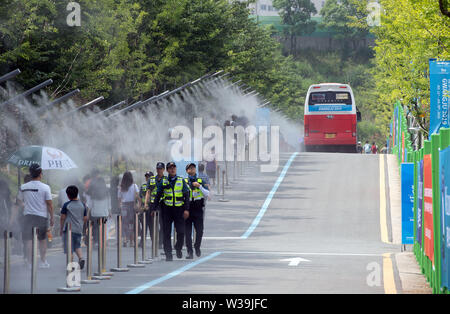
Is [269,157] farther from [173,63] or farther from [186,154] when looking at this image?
[186,154]

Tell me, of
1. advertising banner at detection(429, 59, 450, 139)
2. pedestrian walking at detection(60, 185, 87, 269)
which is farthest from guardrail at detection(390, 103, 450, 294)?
advertising banner at detection(429, 59, 450, 139)

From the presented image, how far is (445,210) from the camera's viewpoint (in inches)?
433

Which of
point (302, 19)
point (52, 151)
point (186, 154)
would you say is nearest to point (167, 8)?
point (186, 154)

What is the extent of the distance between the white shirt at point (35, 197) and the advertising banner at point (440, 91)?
43.5ft

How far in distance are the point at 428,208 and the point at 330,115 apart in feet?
127

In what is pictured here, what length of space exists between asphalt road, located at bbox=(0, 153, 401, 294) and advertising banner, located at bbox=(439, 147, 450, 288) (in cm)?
226

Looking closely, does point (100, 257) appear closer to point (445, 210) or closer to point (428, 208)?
point (428, 208)

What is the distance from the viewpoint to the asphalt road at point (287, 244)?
1430 cm

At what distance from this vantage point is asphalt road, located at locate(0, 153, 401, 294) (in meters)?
14.3

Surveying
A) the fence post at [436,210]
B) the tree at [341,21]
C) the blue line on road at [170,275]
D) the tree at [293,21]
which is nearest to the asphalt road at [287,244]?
the blue line on road at [170,275]

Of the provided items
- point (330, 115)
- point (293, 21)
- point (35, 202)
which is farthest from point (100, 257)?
point (293, 21)

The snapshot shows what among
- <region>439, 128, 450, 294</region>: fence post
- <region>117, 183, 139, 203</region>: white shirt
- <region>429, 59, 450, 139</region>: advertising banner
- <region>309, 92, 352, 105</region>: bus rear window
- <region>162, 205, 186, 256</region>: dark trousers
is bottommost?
<region>162, 205, 186, 256</region>: dark trousers

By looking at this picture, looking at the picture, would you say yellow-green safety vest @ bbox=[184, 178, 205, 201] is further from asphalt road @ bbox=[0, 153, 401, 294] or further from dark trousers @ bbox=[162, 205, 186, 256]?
asphalt road @ bbox=[0, 153, 401, 294]

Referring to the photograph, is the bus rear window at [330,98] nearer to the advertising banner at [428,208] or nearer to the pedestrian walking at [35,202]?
the pedestrian walking at [35,202]
